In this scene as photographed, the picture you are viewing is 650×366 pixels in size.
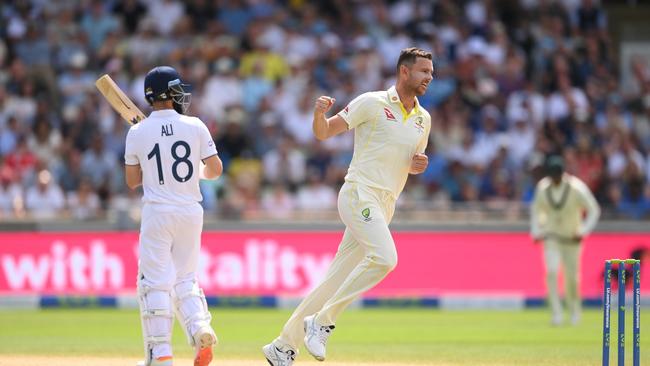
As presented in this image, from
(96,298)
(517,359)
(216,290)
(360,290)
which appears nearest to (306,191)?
(216,290)

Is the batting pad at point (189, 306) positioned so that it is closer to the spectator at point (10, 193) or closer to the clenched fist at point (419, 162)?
the clenched fist at point (419, 162)

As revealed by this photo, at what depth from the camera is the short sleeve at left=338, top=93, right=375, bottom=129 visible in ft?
27.7

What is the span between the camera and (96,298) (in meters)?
16.7

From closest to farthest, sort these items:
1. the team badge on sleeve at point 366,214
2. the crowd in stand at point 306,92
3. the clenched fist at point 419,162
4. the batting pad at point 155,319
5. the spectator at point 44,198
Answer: the batting pad at point 155,319 → the team badge on sleeve at point 366,214 → the clenched fist at point 419,162 → the spectator at point 44,198 → the crowd in stand at point 306,92

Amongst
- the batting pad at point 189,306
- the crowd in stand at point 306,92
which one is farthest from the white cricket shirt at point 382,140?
the crowd in stand at point 306,92

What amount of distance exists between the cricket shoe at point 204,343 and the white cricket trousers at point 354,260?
2.42ft

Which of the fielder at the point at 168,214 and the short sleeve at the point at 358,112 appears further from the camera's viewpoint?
the short sleeve at the point at 358,112

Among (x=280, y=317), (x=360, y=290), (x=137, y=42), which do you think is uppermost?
(x=137, y=42)

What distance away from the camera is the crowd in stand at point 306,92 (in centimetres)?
1809

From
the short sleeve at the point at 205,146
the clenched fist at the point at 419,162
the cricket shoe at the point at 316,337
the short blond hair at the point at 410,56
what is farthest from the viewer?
the short blond hair at the point at 410,56

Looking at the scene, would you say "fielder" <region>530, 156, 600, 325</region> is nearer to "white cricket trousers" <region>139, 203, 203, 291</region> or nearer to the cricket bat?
the cricket bat

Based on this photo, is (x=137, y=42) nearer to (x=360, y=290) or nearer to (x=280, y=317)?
(x=280, y=317)

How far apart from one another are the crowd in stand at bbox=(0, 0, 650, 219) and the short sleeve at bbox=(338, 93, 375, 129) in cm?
850

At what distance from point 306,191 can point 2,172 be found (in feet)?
14.6
